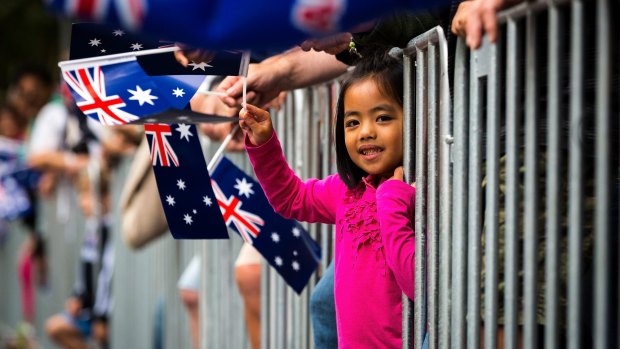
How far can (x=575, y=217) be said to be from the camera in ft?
7.88

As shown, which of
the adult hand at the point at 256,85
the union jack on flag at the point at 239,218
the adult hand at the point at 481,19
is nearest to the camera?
the adult hand at the point at 481,19

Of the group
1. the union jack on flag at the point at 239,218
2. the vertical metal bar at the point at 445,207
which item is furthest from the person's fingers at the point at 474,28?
the union jack on flag at the point at 239,218

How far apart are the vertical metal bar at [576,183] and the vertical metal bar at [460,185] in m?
0.54

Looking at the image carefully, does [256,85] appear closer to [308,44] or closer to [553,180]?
[308,44]

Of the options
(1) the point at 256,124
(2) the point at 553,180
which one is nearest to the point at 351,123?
(1) the point at 256,124

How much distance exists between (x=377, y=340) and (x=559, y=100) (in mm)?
1154

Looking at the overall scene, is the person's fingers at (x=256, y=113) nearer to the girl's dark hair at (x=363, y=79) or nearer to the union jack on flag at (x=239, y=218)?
the girl's dark hair at (x=363, y=79)

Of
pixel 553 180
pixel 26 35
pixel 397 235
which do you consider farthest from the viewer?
pixel 26 35

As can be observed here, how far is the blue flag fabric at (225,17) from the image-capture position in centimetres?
233

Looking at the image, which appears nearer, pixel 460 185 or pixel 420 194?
pixel 460 185

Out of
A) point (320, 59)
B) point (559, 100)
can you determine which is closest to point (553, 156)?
point (559, 100)

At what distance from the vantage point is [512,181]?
8.82 ft

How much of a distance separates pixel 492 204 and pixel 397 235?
53cm

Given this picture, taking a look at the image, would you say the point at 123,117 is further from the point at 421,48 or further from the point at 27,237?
the point at 27,237
